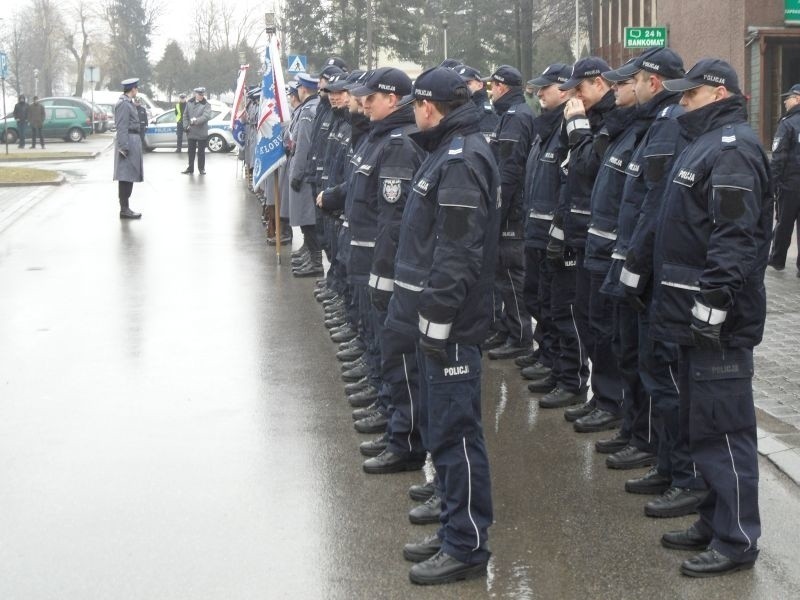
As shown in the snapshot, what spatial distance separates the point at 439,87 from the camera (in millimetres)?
5391

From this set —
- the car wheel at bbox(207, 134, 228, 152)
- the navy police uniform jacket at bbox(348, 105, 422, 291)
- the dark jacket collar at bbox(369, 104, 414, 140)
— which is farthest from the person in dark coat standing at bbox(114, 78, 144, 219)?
the car wheel at bbox(207, 134, 228, 152)

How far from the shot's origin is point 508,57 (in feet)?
222

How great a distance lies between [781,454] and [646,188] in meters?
1.76

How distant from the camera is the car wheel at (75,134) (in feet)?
160

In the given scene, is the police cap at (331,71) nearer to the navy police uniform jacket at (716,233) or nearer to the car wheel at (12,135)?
the navy police uniform jacket at (716,233)

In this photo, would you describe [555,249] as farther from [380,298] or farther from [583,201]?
[380,298]

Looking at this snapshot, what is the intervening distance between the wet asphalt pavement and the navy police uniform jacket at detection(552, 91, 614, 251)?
1.22 metres

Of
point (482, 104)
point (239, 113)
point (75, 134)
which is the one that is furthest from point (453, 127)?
point (75, 134)

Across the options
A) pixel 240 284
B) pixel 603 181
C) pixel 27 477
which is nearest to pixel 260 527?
pixel 27 477

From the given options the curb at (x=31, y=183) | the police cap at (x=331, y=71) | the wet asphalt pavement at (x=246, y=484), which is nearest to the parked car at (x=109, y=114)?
the curb at (x=31, y=183)

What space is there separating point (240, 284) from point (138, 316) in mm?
2009

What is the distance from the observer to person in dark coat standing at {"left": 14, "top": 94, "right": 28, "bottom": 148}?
45.2 meters

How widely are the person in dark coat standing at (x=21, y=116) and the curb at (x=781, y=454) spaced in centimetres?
4203

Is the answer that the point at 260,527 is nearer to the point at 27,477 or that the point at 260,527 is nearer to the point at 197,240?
the point at 27,477
